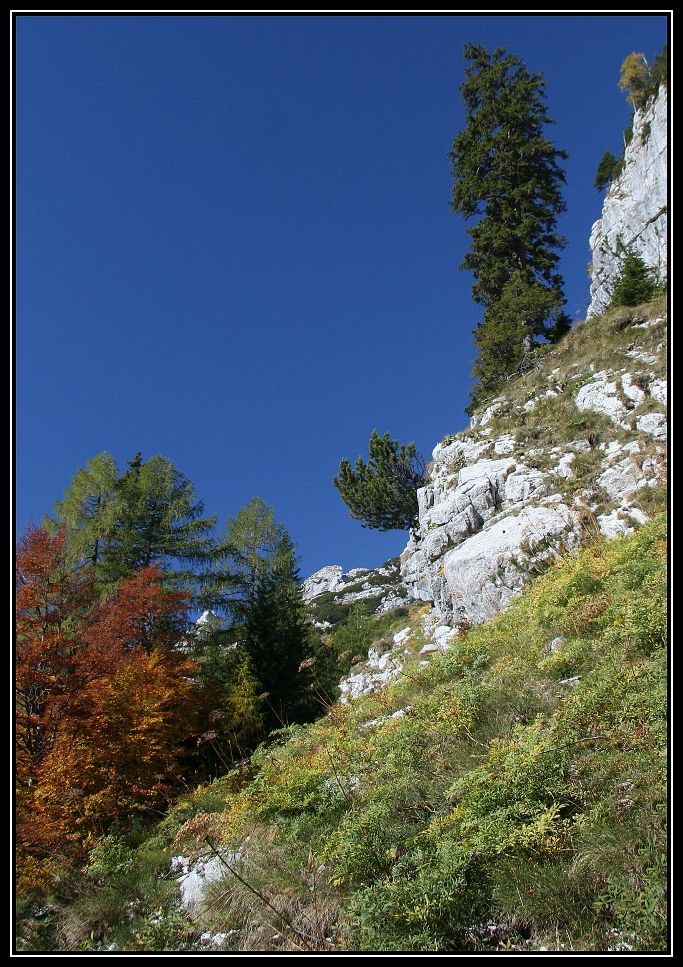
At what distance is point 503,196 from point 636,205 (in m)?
9.05

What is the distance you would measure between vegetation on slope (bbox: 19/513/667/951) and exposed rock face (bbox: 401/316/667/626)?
10.3ft

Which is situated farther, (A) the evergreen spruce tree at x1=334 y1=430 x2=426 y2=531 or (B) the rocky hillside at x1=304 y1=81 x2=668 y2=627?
(A) the evergreen spruce tree at x1=334 y1=430 x2=426 y2=531

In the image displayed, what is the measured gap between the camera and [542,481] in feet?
34.2

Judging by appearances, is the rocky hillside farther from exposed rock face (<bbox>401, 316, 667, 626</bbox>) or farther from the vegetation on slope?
the vegetation on slope

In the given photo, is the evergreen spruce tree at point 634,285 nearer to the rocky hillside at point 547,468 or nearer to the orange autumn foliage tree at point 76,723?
the rocky hillside at point 547,468

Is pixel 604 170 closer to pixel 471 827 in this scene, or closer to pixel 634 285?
pixel 634 285

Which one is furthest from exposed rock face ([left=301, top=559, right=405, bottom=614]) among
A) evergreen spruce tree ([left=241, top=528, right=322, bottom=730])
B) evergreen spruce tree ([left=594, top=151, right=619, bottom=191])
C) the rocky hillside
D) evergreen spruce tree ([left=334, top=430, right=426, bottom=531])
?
evergreen spruce tree ([left=594, top=151, right=619, bottom=191])

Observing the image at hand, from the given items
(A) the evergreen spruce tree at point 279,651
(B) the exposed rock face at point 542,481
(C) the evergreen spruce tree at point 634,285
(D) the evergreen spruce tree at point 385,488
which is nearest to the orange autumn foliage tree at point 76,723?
(A) the evergreen spruce tree at point 279,651

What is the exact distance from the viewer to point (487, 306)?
22.8m

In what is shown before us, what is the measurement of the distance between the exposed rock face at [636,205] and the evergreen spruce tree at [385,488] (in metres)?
11.6

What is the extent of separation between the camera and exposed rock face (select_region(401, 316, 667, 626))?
8750mm

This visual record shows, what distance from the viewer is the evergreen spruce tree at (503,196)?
20.1 m
